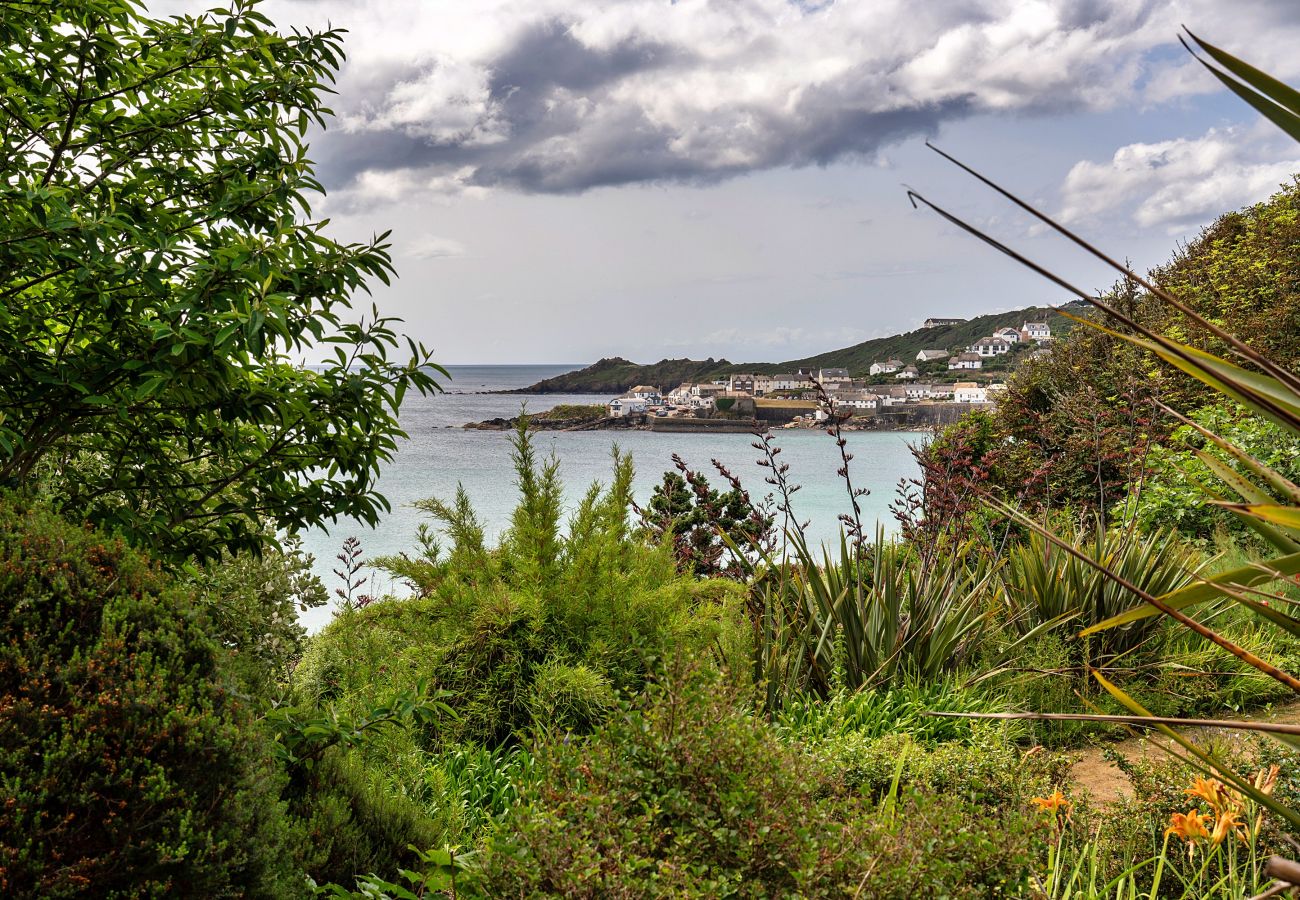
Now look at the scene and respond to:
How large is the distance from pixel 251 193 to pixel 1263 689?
6460 mm

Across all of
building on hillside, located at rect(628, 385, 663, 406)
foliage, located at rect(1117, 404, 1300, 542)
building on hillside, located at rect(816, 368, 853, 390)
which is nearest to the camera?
foliage, located at rect(1117, 404, 1300, 542)

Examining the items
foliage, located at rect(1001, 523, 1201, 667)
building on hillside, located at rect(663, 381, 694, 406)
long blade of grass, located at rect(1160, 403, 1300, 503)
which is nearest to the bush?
long blade of grass, located at rect(1160, 403, 1300, 503)

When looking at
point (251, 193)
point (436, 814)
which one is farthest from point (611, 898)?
point (251, 193)

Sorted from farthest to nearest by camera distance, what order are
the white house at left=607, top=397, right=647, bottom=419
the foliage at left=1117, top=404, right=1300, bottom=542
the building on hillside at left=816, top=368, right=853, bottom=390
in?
the building on hillside at left=816, top=368, right=853, bottom=390 < the white house at left=607, top=397, right=647, bottom=419 < the foliage at left=1117, top=404, right=1300, bottom=542

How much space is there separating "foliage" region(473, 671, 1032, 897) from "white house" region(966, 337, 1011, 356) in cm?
2756

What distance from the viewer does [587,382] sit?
41.8 meters

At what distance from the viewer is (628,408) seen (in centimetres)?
2761

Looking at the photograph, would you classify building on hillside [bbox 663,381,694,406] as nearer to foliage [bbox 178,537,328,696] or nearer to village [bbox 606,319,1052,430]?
village [bbox 606,319,1052,430]

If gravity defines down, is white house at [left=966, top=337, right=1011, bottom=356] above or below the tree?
above

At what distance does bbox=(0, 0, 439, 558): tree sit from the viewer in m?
2.54

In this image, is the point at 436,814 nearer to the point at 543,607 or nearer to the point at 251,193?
the point at 543,607

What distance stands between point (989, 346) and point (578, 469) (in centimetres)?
1693

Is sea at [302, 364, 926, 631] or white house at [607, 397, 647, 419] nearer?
sea at [302, 364, 926, 631]

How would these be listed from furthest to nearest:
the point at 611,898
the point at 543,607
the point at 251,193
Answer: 1. the point at 543,607
2. the point at 251,193
3. the point at 611,898
